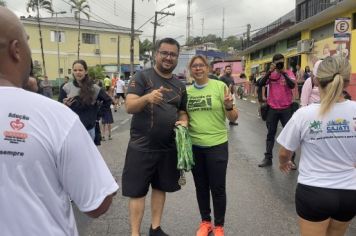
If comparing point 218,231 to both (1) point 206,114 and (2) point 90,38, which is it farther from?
(2) point 90,38

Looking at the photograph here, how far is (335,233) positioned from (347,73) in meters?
1.13

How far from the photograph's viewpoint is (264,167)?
26.7 feet

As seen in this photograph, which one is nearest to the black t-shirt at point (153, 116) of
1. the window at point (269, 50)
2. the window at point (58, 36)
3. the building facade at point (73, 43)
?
the window at point (269, 50)

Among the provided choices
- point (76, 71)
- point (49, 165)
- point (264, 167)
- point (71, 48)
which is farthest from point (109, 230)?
point (71, 48)

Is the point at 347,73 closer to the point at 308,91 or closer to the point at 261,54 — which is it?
the point at 308,91

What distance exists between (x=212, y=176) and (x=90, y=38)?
186 ft

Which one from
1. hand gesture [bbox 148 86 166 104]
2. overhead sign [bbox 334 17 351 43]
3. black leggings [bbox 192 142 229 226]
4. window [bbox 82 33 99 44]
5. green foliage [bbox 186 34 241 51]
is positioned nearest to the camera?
hand gesture [bbox 148 86 166 104]

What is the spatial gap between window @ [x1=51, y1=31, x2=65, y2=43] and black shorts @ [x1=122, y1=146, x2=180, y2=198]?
55214mm

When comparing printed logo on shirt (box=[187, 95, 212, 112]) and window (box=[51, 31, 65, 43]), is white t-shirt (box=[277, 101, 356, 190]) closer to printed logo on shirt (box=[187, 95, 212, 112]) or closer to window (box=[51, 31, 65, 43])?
printed logo on shirt (box=[187, 95, 212, 112])

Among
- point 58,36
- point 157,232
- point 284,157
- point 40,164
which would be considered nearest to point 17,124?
point 40,164

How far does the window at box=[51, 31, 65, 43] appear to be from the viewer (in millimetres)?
56406

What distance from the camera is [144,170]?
4363 mm

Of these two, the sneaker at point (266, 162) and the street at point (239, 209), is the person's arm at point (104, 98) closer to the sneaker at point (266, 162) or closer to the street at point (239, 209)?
the street at point (239, 209)

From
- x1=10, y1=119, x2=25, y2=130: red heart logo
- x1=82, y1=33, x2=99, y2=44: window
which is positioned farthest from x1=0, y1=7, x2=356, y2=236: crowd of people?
x1=82, y1=33, x2=99, y2=44: window
